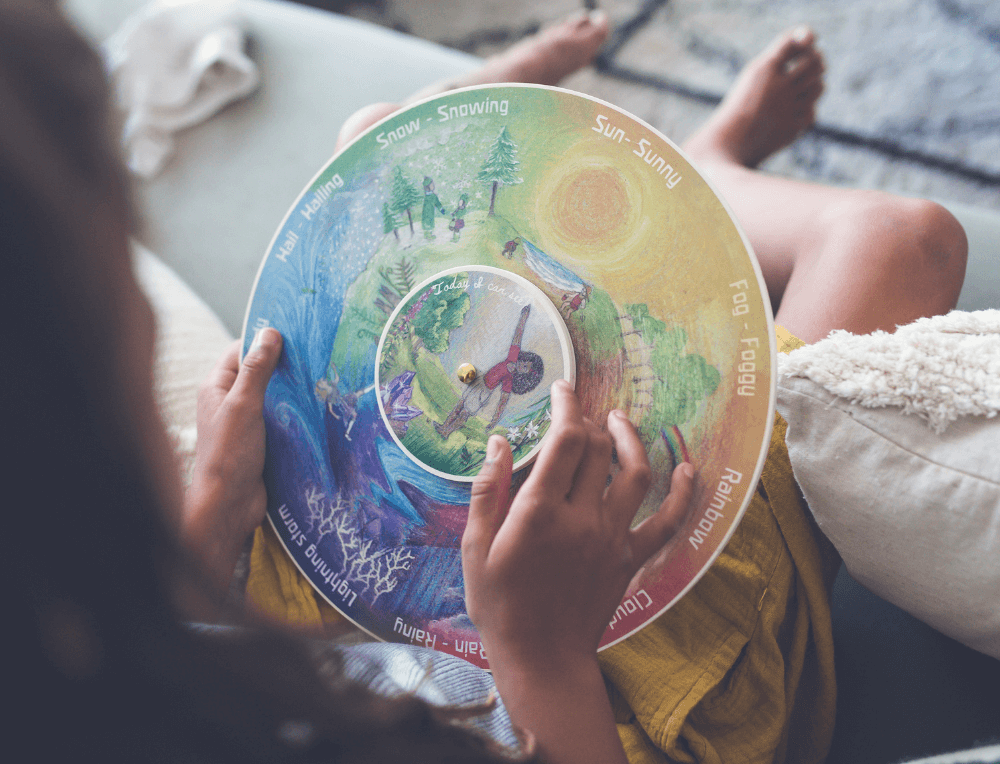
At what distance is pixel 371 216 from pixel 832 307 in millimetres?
369

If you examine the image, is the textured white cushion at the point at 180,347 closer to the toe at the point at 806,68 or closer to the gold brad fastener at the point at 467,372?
the gold brad fastener at the point at 467,372

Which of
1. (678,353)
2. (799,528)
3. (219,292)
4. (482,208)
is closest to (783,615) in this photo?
(799,528)

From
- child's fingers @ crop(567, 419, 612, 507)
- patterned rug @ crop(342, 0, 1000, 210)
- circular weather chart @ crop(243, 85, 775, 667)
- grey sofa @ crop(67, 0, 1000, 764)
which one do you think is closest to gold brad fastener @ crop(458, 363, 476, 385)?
circular weather chart @ crop(243, 85, 775, 667)

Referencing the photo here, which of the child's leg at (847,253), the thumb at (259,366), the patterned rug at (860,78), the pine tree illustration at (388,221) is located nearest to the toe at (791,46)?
the patterned rug at (860,78)

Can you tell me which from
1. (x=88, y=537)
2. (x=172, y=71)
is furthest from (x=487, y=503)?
(x=172, y=71)

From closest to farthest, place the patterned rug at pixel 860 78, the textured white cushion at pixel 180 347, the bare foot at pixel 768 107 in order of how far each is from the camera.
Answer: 1. the textured white cushion at pixel 180 347
2. the bare foot at pixel 768 107
3. the patterned rug at pixel 860 78

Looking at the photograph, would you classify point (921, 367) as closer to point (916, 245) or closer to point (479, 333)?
point (916, 245)

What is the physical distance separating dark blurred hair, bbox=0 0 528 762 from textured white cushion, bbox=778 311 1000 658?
26 centimetres

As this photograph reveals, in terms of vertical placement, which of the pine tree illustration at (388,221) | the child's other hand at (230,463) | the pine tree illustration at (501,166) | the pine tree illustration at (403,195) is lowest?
the child's other hand at (230,463)

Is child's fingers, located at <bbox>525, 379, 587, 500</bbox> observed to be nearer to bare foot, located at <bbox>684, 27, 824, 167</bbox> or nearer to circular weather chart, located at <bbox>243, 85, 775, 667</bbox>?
circular weather chart, located at <bbox>243, 85, 775, 667</bbox>

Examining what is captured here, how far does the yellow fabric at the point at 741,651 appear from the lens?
431 millimetres

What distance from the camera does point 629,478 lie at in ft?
1.30

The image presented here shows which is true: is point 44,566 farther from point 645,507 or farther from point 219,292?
point 219,292

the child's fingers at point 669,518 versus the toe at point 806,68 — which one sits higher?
the toe at point 806,68
